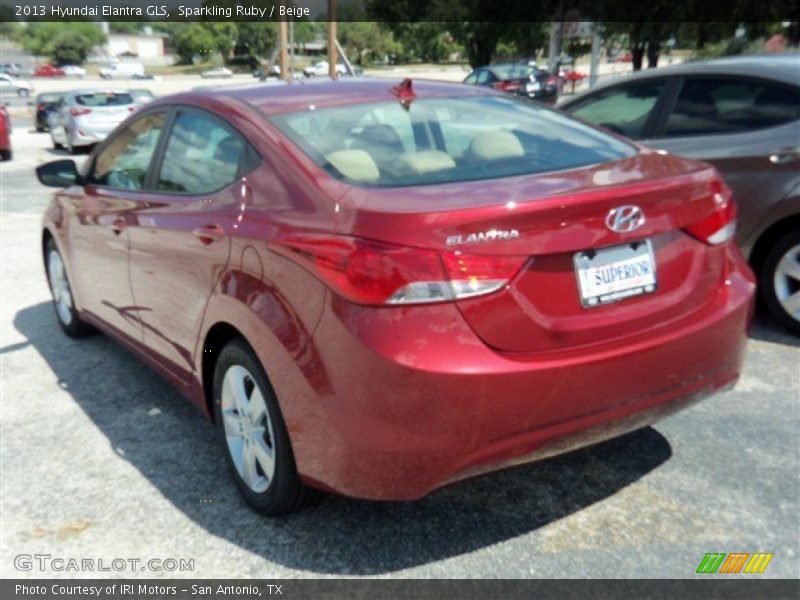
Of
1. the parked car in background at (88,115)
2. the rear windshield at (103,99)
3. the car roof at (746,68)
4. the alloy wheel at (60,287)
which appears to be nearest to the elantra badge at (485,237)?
the car roof at (746,68)

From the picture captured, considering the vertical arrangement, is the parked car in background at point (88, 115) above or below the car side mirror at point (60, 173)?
below

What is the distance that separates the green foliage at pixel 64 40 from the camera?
102 meters

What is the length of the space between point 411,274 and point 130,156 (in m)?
2.45

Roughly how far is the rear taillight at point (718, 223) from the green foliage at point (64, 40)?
10821 centimetres

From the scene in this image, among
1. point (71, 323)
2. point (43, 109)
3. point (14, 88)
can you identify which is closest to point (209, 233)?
point (71, 323)

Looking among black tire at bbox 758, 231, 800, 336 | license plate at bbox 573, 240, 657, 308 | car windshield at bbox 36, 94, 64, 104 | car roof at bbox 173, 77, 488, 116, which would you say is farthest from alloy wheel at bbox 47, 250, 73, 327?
car windshield at bbox 36, 94, 64, 104

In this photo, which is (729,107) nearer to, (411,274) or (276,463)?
(411,274)

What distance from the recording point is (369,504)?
3268 millimetres

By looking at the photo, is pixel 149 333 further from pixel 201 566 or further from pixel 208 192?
pixel 201 566

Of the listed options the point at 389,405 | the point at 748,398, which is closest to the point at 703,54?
the point at 748,398

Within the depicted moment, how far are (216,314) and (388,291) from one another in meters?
0.98

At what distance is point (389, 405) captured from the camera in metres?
2.50

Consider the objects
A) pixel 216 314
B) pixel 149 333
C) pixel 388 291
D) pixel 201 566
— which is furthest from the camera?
pixel 149 333

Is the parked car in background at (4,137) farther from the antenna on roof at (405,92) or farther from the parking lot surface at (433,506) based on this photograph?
the antenna on roof at (405,92)
